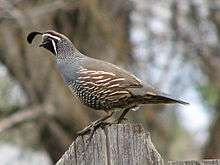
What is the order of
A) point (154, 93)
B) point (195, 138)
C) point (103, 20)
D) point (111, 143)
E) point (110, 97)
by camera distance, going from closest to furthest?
point (111, 143), point (154, 93), point (110, 97), point (103, 20), point (195, 138)

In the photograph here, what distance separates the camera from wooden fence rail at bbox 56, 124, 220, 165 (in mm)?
3016

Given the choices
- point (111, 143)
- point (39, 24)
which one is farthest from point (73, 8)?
point (111, 143)

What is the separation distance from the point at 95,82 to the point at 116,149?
0.90 metres

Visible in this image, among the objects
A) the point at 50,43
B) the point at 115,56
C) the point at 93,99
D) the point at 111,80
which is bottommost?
the point at 115,56

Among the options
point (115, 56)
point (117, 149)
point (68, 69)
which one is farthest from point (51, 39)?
point (115, 56)

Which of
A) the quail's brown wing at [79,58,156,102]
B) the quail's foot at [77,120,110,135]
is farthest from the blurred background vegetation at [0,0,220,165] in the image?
the quail's foot at [77,120,110,135]

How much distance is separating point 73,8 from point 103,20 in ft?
1.32

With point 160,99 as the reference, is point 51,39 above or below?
above

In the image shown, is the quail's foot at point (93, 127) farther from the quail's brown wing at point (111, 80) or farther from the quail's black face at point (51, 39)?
the quail's black face at point (51, 39)

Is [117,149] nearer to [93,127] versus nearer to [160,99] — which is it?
[93,127]

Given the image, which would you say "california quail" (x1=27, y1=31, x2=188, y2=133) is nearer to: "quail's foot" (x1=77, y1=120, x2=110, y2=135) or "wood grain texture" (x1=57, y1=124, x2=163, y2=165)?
"quail's foot" (x1=77, y1=120, x2=110, y2=135)

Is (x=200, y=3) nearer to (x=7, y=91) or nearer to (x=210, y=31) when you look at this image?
(x=210, y=31)

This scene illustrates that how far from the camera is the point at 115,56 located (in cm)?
848

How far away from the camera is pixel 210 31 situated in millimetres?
9078
